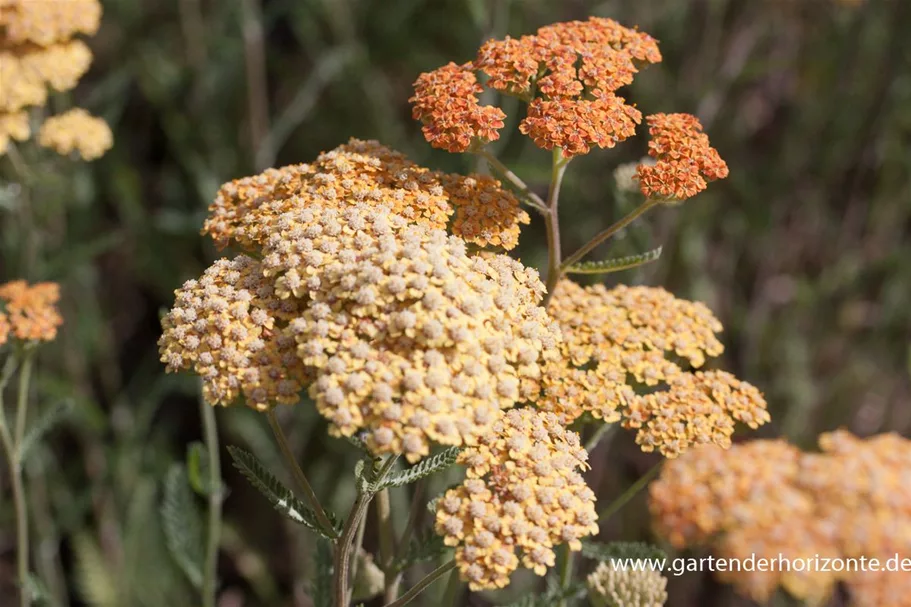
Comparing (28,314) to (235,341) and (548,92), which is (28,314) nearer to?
(235,341)

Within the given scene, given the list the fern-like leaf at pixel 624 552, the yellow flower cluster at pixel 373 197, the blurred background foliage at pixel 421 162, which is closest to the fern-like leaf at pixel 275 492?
the yellow flower cluster at pixel 373 197

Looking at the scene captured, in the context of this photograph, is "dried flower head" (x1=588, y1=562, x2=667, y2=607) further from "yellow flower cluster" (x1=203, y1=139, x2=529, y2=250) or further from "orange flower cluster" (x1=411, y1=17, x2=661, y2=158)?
"orange flower cluster" (x1=411, y1=17, x2=661, y2=158)

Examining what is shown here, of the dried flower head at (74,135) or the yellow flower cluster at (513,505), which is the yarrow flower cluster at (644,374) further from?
the dried flower head at (74,135)

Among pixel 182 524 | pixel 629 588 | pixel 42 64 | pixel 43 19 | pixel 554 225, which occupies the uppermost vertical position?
pixel 43 19

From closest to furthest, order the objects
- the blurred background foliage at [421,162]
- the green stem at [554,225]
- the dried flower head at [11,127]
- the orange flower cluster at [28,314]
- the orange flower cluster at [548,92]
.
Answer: the orange flower cluster at [548,92]
the green stem at [554,225]
the orange flower cluster at [28,314]
the dried flower head at [11,127]
the blurred background foliage at [421,162]

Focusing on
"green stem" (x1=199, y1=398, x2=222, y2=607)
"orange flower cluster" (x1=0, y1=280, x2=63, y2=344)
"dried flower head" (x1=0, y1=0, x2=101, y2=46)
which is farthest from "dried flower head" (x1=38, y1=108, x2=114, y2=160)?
"green stem" (x1=199, y1=398, x2=222, y2=607)

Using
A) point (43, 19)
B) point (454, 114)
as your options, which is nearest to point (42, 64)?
point (43, 19)

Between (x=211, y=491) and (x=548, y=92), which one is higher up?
(x=548, y=92)
